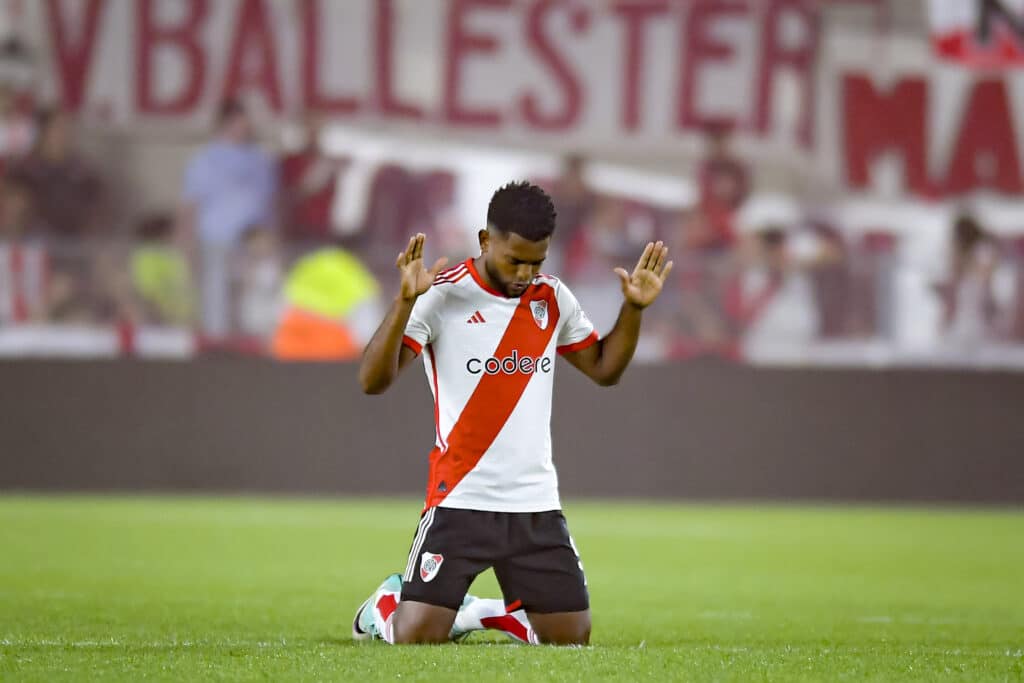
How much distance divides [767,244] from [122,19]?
719 cm

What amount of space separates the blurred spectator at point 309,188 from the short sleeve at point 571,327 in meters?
10.7

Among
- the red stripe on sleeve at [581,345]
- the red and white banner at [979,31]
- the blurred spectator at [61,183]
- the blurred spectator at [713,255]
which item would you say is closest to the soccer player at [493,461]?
the red stripe on sleeve at [581,345]

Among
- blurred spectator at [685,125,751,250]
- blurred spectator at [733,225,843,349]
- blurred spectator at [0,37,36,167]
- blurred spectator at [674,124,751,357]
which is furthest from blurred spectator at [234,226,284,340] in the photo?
blurred spectator at [685,125,751,250]

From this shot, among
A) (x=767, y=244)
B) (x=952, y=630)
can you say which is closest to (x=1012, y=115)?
(x=767, y=244)

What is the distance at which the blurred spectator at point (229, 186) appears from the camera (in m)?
17.4

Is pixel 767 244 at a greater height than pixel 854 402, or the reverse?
pixel 767 244

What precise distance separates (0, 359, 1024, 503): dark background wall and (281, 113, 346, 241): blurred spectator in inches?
107

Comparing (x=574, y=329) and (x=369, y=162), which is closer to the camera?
(x=574, y=329)

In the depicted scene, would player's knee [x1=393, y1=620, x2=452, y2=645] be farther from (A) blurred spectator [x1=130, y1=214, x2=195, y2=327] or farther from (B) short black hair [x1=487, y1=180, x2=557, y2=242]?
(A) blurred spectator [x1=130, y1=214, x2=195, y2=327]

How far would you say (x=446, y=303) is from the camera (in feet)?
22.1

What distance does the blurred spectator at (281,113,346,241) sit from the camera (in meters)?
17.7

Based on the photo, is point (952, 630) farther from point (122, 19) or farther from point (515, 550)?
point (122, 19)

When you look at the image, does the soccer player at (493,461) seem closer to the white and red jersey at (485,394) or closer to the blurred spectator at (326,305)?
the white and red jersey at (485,394)

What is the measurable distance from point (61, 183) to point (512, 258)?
1186 centimetres
